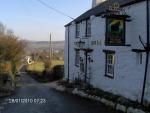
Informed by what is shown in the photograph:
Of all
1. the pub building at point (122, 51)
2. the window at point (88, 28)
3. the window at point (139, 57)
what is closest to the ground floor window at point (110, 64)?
the pub building at point (122, 51)

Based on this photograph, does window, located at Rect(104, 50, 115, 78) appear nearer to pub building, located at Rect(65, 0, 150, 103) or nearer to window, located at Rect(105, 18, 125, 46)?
pub building, located at Rect(65, 0, 150, 103)

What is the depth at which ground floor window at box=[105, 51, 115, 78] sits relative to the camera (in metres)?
22.2

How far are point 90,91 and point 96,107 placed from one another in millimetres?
4673

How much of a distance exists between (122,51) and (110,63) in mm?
2271

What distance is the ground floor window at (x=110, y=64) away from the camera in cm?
2219

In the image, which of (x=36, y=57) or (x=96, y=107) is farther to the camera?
(x=36, y=57)

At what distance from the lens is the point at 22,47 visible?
5672 cm

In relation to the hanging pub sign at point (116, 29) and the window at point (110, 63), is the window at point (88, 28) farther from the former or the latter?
the hanging pub sign at point (116, 29)

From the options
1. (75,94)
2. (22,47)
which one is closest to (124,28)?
(75,94)

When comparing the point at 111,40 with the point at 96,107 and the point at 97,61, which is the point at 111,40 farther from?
the point at 97,61

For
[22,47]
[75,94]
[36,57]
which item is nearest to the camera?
[75,94]

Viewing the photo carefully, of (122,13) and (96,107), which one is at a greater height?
(122,13)

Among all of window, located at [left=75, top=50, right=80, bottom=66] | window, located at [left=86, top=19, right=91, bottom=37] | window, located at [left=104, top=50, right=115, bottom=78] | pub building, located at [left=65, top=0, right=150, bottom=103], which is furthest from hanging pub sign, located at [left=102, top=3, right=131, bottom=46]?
window, located at [left=75, top=50, right=80, bottom=66]

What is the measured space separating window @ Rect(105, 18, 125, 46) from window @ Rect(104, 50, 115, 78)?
7.97 ft
